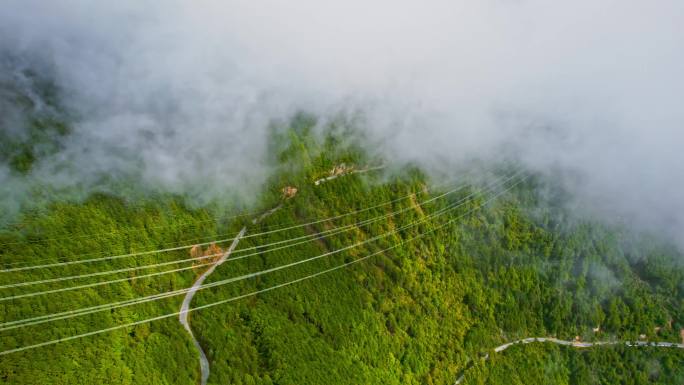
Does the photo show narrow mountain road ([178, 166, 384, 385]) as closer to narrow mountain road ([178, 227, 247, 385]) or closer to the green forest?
narrow mountain road ([178, 227, 247, 385])

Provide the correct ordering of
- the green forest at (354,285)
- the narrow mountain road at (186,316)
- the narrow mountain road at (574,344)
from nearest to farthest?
1. the green forest at (354,285)
2. the narrow mountain road at (186,316)
3. the narrow mountain road at (574,344)

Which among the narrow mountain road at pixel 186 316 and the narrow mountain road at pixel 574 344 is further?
the narrow mountain road at pixel 574 344

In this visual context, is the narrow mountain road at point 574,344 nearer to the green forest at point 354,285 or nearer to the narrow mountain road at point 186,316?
the green forest at point 354,285

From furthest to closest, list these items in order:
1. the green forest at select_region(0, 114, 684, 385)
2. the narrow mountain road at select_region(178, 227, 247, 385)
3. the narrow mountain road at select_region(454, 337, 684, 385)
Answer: the narrow mountain road at select_region(454, 337, 684, 385), the narrow mountain road at select_region(178, 227, 247, 385), the green forest at select_region(0, 114, 684, 385)

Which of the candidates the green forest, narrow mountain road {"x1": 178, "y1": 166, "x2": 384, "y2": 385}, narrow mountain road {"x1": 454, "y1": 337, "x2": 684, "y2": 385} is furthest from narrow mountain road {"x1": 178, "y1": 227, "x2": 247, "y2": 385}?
narrow mountain road {"x1": 454, "y1": 337, "x2": 684, "y2": 385}

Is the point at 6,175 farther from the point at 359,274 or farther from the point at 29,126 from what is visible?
the point at 359,274

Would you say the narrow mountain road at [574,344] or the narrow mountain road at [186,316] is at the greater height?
the narrow mountain road at [186,316]

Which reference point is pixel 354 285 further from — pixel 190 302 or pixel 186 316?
pixel 186 316

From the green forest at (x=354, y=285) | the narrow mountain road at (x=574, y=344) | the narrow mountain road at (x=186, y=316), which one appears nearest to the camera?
the green forest at (x=354, y=285)

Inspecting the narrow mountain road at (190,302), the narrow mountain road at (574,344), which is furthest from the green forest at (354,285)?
the narrow mountain road at (574,344)
